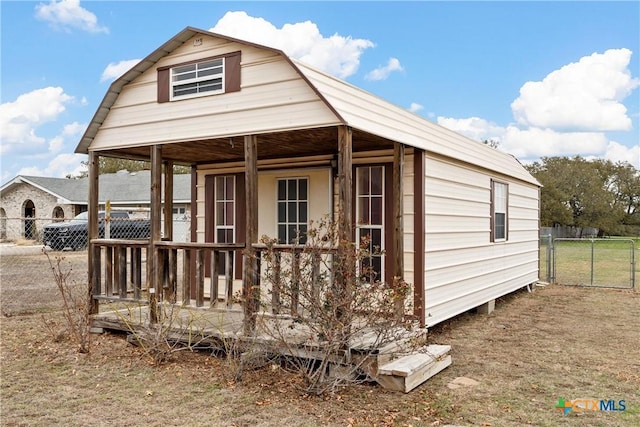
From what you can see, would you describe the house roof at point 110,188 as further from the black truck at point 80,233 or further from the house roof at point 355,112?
the house roof at point 355,112

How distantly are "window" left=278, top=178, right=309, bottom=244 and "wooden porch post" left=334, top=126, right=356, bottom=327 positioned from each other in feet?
9.20

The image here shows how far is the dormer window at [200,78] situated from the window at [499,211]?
539 cm

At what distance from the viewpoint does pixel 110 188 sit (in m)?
29.1

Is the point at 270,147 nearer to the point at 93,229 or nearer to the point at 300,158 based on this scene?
the point at 300,158

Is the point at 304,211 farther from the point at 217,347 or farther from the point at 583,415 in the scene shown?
the point at 583,415

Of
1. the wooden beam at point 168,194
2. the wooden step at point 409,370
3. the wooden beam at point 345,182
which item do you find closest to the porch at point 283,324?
the wooden step at point 409,370

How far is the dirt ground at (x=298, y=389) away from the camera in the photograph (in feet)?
13.7

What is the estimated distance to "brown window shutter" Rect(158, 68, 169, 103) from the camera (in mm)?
6348

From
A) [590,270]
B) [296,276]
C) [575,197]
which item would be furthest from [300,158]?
[575,197]

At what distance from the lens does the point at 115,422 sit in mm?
4016

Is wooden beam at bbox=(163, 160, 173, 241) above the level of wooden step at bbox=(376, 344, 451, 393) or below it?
above

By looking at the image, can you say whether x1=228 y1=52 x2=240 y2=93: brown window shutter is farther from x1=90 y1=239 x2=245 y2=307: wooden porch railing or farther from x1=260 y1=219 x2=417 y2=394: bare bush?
x1=260 y1=219 x2=417 y2=394: bare bush

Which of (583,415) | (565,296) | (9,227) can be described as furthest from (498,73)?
(9,227)

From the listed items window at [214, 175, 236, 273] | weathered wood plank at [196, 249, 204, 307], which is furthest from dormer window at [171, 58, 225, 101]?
window at [214, 175, 236, 273]
